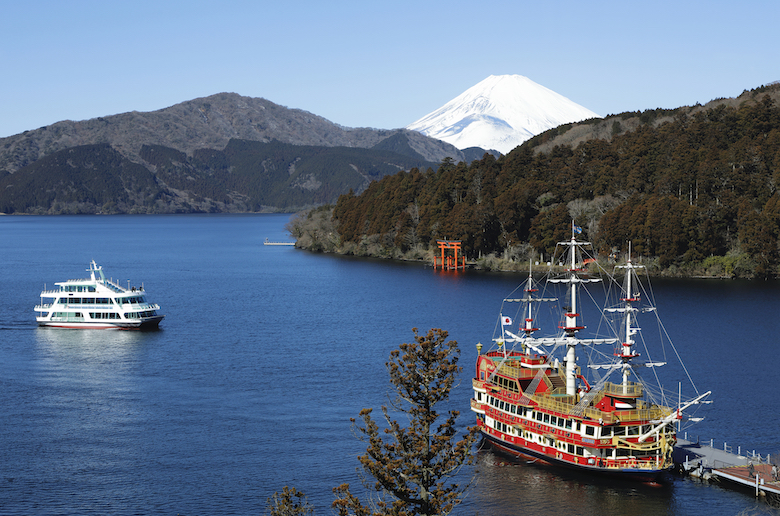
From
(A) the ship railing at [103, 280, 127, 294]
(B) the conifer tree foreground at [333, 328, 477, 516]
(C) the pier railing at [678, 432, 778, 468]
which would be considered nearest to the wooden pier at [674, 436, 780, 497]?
(C) the pier railing at [678, 432, 778, 468]

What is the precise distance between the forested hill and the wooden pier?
72.7m

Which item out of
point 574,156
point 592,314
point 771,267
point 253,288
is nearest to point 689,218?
point 771,267

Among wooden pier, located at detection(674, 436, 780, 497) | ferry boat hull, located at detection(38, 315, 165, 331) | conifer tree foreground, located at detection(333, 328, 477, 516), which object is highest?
conifer tree foreground, located at detection(333, 328, 477, 516)

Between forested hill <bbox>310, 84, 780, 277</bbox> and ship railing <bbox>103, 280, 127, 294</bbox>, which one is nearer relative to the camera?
ship railing <bbox>103, 280, 127, 294</bbox>

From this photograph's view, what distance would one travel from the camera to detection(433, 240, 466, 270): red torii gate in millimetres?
130375

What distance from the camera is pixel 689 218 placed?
113m

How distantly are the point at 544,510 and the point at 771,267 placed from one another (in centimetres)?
8457

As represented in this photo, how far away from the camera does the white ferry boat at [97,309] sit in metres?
77.7

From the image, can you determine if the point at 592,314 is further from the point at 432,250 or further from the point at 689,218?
the point at 432,250

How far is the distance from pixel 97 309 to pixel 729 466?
189 ft

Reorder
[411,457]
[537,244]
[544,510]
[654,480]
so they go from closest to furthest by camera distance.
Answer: [411,457], [544,510], [654,480], [537,244]

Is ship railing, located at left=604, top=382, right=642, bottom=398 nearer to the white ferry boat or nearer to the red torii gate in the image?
the white ferry boat

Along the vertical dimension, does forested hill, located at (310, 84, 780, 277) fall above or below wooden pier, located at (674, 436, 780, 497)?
above

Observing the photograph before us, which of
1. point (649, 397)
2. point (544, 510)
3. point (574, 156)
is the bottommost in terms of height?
point (544, 510)
